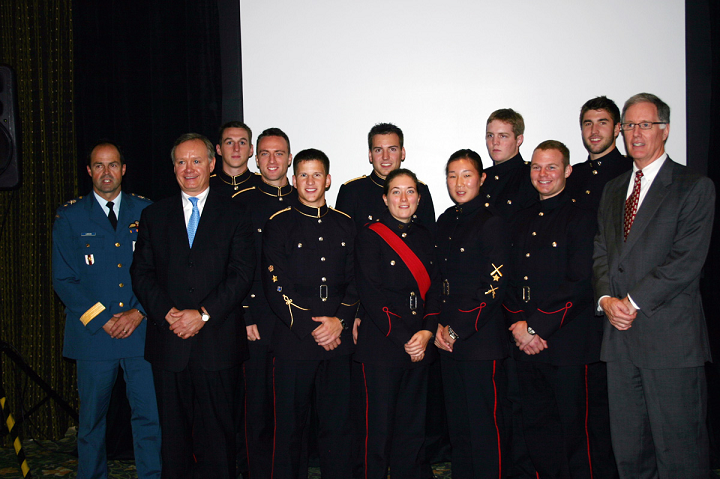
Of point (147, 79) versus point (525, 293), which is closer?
point (525, 293)

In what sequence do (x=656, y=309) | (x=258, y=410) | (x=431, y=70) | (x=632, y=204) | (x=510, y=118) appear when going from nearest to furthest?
(x=656, y=309) → (x=632, y=204) → (x=258, y=410) → (x=510, y=118) → (x=431, y=70)

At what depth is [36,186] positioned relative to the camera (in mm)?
3551

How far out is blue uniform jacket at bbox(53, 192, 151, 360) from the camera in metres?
2.70

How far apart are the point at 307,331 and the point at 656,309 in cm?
158

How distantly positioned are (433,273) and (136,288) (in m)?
1.50

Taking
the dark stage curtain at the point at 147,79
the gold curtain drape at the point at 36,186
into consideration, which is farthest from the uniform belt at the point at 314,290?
the gold curtain drape at the point at 36,186

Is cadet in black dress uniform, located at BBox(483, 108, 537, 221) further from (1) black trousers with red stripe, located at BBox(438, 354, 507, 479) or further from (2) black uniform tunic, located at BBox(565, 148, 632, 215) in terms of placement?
(1) black trousers with red stripe, located at BBox(438, 354, 507, 479)

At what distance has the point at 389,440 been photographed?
241 cm

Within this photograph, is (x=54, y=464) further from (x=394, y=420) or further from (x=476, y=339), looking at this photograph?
(x=476, y=339)

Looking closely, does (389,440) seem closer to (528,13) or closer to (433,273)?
(433,273)

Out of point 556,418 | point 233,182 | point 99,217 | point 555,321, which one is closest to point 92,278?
point 99,217

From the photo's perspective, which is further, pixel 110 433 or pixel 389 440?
pixel 110 433

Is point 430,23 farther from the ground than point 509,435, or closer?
farther from the ground

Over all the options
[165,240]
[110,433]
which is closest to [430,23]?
[165,240]
